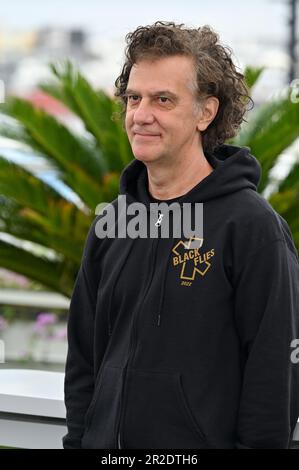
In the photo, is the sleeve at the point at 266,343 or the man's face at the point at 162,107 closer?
the sleeve at the point at 266,343

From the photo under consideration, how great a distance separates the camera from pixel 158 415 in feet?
7.24

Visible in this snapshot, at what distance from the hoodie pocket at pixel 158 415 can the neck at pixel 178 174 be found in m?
0.46

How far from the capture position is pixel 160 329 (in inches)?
87.1

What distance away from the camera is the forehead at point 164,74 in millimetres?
2252

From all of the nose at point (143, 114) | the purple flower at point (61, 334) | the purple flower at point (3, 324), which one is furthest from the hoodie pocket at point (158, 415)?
the purple flower at point (3, 324)

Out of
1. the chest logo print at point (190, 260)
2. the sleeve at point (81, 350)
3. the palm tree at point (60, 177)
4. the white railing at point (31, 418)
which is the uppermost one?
the palm tree at point (60, 177)

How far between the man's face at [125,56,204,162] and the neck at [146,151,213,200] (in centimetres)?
3

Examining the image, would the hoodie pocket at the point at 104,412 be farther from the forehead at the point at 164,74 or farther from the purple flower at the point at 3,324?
the purple flower at the point at 3,324

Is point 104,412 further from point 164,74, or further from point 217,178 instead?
point 164,74

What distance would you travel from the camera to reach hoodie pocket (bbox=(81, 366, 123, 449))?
226 cm

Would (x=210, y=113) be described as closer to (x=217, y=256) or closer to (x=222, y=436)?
(x=217, y=256)

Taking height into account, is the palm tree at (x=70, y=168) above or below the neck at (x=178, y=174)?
above
